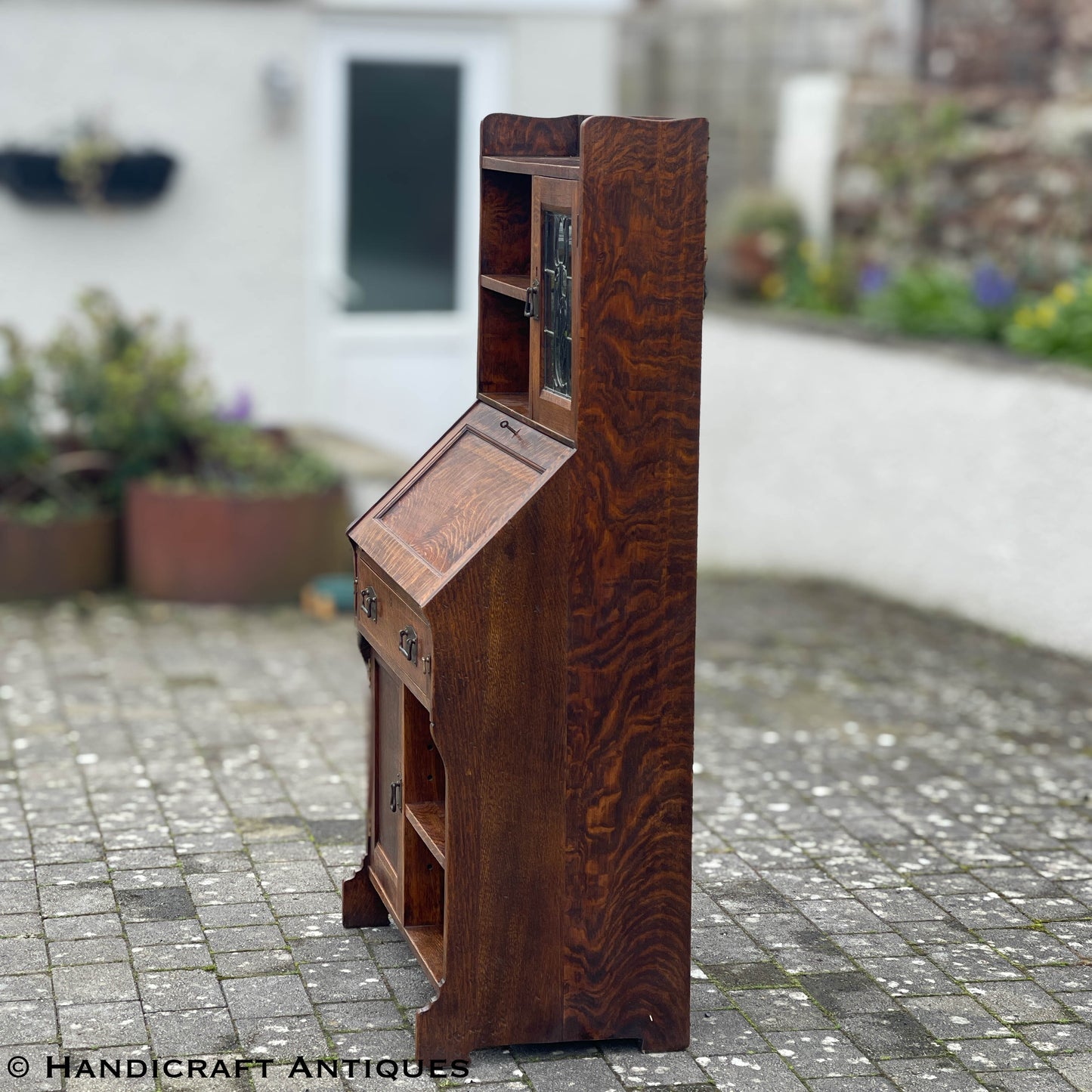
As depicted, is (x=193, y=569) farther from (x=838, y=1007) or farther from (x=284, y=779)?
(x=838, y=1007)

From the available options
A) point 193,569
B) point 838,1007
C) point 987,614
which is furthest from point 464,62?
point 838,1007

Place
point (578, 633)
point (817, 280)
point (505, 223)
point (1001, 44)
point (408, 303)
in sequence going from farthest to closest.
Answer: point (1001, 44) < point (817, 280) < point (408, 303) < point (505, 223) < point (578, 633)

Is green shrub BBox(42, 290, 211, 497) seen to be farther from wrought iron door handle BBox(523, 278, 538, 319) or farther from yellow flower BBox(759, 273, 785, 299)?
wrought iron door handle BBox(523, 278, 538, 319)

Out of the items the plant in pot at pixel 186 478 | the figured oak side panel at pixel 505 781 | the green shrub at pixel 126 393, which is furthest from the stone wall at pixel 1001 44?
the figured oak side panel at pixel 505 781

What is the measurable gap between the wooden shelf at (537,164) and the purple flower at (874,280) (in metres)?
5.51

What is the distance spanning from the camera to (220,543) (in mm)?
7395

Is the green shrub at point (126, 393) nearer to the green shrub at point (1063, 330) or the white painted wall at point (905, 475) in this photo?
the white painted wall at point (905, 475)

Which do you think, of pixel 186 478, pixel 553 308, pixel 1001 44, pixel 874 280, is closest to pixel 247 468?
pixel 186 478

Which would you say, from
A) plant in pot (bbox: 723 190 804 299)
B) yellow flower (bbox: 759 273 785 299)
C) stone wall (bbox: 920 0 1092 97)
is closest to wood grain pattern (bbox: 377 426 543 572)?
yellow flower (bbox: 759 273 785 299)

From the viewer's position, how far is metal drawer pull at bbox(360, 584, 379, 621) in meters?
3.84

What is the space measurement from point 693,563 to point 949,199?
656cm

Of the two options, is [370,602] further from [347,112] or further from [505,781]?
[347,112]

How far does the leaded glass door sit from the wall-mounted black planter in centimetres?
545

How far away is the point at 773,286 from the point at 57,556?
4980 mm
